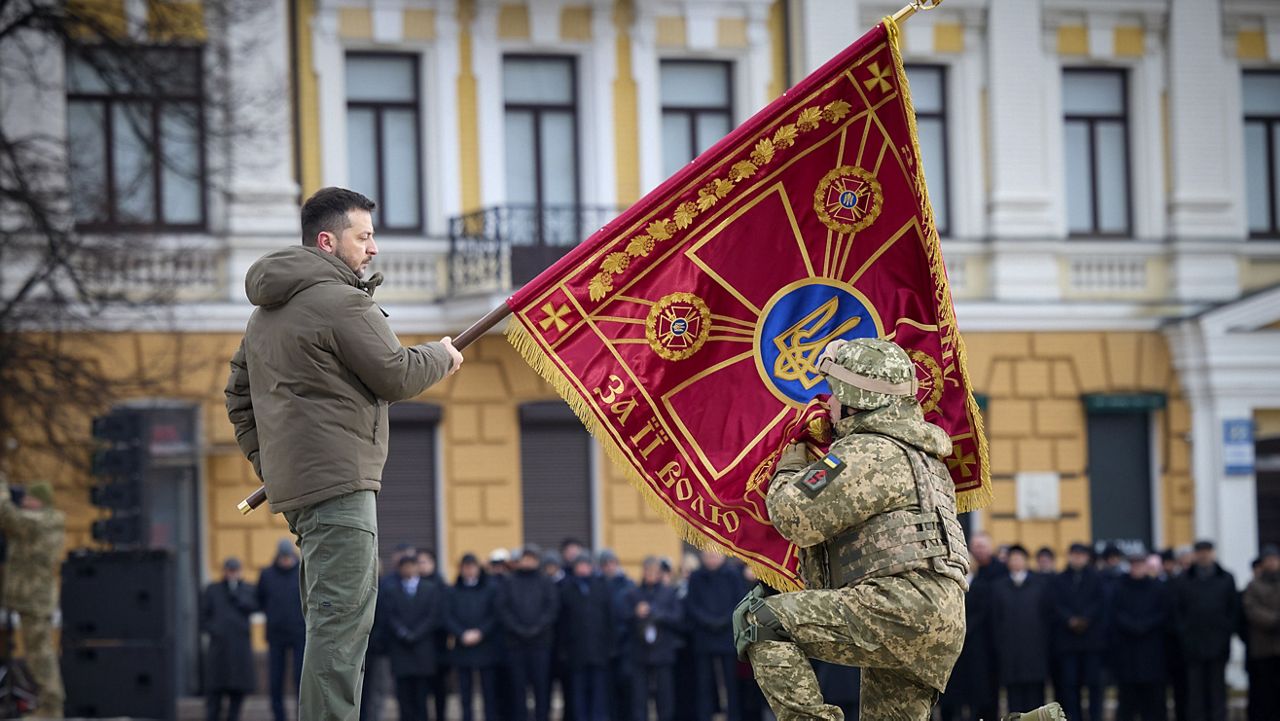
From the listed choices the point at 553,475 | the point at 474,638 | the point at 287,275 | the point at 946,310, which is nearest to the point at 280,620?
the point at 474,638

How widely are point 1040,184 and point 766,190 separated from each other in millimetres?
16523

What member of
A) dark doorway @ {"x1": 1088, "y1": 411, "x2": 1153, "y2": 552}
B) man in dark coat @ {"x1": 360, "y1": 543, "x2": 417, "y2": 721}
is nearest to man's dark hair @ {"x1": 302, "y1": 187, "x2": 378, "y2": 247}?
man in dark coat @ {"x1": 360, "y1": 543, "x2": 417, "y2": 721}

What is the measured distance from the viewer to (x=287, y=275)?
23.0 ft

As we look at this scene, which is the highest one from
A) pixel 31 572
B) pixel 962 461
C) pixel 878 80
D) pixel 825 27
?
pixel 825 27

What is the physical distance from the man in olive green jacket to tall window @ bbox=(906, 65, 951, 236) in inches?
724

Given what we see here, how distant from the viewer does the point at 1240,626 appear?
18.4 m

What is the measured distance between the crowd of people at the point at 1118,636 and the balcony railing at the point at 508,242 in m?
6.61

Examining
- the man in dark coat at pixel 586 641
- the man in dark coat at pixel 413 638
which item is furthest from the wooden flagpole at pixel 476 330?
the man in dark coat at pixel 586 641

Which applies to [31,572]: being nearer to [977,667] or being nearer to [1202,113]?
[977,667]

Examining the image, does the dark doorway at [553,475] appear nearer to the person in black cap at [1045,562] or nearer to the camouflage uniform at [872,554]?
the person in black cap at [1045,562]

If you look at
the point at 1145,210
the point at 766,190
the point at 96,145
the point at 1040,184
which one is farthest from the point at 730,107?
the point at 766,190

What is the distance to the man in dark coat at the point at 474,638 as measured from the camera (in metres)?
18.0

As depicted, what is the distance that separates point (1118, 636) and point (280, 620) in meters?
8.38

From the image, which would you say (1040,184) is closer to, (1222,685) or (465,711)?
(1222,685)
